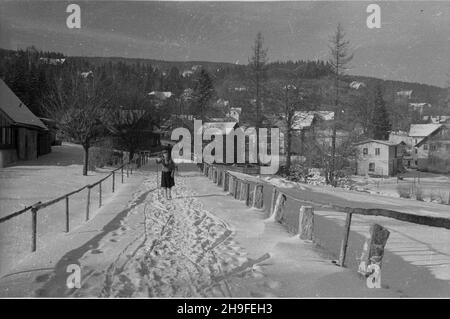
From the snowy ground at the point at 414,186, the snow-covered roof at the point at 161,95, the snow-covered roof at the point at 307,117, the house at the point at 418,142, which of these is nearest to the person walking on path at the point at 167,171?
the snow-covered roof at the point at 307,117

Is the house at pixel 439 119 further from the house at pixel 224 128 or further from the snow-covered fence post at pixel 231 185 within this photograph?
the snow-covered fence post at pixel 231 185

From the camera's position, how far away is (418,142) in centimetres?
5919

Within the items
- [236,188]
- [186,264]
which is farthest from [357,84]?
[186,264]

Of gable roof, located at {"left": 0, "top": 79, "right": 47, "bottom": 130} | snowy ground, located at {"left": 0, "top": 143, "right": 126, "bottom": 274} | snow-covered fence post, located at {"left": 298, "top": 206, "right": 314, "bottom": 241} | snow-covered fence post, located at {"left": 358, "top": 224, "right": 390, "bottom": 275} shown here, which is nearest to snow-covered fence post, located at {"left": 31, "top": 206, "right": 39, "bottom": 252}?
snowy ground, located at {"left": 0, "top": 143, "right": 126, "bottom": 274}

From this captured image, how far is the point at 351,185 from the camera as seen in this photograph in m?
33.1

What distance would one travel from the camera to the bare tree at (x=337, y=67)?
12.1 m

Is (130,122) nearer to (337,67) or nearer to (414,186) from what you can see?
(337,67)

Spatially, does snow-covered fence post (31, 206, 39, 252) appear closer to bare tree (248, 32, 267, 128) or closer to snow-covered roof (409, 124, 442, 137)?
bare tree (248, 32, 267, 128)

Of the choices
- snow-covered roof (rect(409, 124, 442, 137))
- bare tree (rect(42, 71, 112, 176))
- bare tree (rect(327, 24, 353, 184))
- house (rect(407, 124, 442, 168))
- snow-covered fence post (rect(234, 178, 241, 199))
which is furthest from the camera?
snow-covered roof (rect(409, 124, 442, 137))

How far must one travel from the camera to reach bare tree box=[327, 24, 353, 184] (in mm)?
12130

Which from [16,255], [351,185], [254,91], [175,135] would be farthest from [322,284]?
[175,135]

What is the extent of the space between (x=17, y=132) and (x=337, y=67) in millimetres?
20282

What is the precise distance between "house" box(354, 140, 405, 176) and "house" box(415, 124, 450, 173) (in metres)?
4.28
